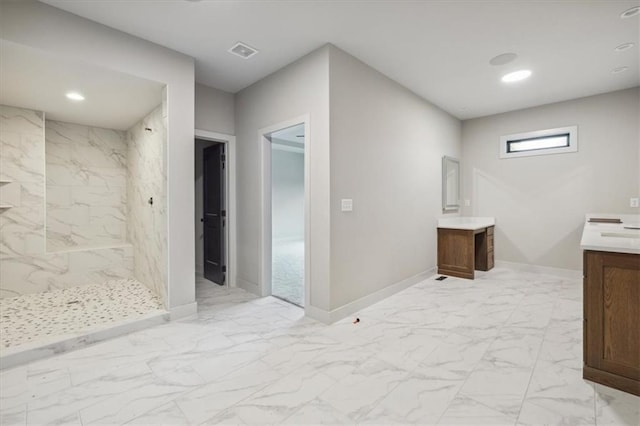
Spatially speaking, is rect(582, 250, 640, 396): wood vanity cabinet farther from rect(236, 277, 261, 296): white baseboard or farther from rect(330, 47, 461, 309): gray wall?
rect(236, 277, 261, 296): white baseboard

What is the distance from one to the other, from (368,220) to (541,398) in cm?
216

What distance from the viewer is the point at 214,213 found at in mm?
4609

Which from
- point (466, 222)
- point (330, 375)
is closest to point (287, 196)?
point (466, 222)

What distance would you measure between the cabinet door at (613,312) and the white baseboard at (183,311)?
3.48 meters

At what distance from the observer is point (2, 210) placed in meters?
3.68

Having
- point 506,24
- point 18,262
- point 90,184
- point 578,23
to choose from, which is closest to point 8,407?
point 18,262

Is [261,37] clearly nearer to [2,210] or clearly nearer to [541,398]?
[541,398]

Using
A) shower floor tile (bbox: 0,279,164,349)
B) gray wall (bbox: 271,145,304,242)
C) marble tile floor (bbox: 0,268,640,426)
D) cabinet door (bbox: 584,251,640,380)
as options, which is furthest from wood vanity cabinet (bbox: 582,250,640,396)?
gray wall (bbox: 271,145,304,242)

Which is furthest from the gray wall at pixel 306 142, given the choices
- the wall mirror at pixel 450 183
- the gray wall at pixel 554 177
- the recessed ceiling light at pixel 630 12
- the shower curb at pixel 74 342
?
the gray wall at pixel 554 177

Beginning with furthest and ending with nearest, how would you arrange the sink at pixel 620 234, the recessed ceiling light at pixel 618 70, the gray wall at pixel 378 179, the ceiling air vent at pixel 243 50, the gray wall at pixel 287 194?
the gray wall at pixel 287 194 → the recessed ceiling light at pixel 618 70 → the gray wall at pixel 378 179 → the ceiling air vent at pixel 243 50 → the sink at pixel 620 234

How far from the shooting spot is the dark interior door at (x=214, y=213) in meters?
4.41

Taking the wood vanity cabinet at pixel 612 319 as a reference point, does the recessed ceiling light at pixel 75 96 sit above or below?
above

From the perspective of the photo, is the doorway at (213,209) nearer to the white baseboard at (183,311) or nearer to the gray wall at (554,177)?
the white baseboard at (183,311)

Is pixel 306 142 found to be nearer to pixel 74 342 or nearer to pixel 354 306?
pixel 354 306
